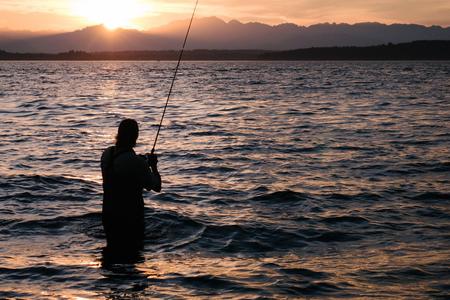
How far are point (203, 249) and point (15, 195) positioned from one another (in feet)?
18.3

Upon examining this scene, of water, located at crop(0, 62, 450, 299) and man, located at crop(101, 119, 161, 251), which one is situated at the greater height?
man, located at crop(101, 119, 161, 251)

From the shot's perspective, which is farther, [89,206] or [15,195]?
Result: [15,195]

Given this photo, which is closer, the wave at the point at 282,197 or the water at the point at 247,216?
the water at the point at 247,216

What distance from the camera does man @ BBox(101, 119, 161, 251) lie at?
7.95 metres

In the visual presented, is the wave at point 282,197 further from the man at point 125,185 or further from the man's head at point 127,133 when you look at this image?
the man's head at point 127,133

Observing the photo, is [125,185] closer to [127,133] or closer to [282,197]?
[127,133]

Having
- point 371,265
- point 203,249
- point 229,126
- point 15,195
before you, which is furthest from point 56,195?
point 229,126

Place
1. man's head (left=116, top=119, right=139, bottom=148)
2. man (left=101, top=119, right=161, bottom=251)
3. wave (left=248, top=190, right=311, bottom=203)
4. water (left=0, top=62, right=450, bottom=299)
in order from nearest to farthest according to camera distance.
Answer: water (left=0, top=62, right=450, bottom=299) < man's head (left=116, top=119, right=139, bottom=148) < man (left=101, top=119, right=161, bottom=251) < wave (left=248, top=190, right=311, bottom=203)

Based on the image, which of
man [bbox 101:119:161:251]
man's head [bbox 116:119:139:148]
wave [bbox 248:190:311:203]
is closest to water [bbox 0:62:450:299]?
wave [bbox 248:190:311:203]

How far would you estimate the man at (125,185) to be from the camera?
7.95 m

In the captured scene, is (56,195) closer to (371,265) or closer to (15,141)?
(371,265)

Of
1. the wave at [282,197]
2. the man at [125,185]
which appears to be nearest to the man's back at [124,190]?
the man at [125,185]

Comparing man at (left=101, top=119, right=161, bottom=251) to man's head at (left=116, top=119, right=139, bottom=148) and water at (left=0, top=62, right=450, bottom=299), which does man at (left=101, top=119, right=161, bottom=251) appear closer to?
man's head at (left=116, top=119, right=139, bottom=148)

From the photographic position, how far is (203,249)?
8.99m
